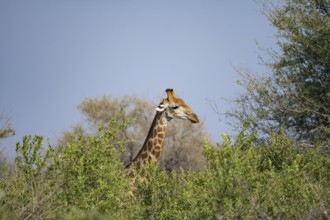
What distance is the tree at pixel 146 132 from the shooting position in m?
39.0

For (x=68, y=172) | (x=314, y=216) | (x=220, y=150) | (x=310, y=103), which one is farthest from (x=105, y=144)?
(x=310, y=103)

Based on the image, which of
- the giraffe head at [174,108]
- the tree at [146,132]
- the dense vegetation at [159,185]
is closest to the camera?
the dense vegetation at [159,185]

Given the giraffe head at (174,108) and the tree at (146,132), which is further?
the tree at (146,132)

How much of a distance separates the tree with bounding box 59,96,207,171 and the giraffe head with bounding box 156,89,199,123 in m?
20.6

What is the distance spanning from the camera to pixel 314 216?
773cm

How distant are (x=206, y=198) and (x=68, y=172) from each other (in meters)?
2.18

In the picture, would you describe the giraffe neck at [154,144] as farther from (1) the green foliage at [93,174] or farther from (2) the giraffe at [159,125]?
(1) the green foliage at [93,174]

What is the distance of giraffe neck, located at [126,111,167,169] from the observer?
1498 centimetres

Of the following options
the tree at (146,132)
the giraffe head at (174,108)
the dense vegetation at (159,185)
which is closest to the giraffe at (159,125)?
the giraffe head at (174,108)

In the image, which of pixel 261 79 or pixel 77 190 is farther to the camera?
pixel 261 79

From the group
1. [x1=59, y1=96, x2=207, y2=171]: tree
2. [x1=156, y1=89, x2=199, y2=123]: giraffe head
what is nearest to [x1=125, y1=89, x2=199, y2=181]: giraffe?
[x1=156, y1=89, x2=199, y2=123]: giraffe head

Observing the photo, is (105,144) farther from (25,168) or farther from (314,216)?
(314,216)

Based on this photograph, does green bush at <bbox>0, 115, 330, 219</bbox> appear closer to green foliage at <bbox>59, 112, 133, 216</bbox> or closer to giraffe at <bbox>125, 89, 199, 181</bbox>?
green foliage at <bbox>59, 112, 133, 216</bbox>

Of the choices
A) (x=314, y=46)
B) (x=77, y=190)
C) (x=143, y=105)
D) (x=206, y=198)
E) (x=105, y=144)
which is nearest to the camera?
(x=206, y=198)
